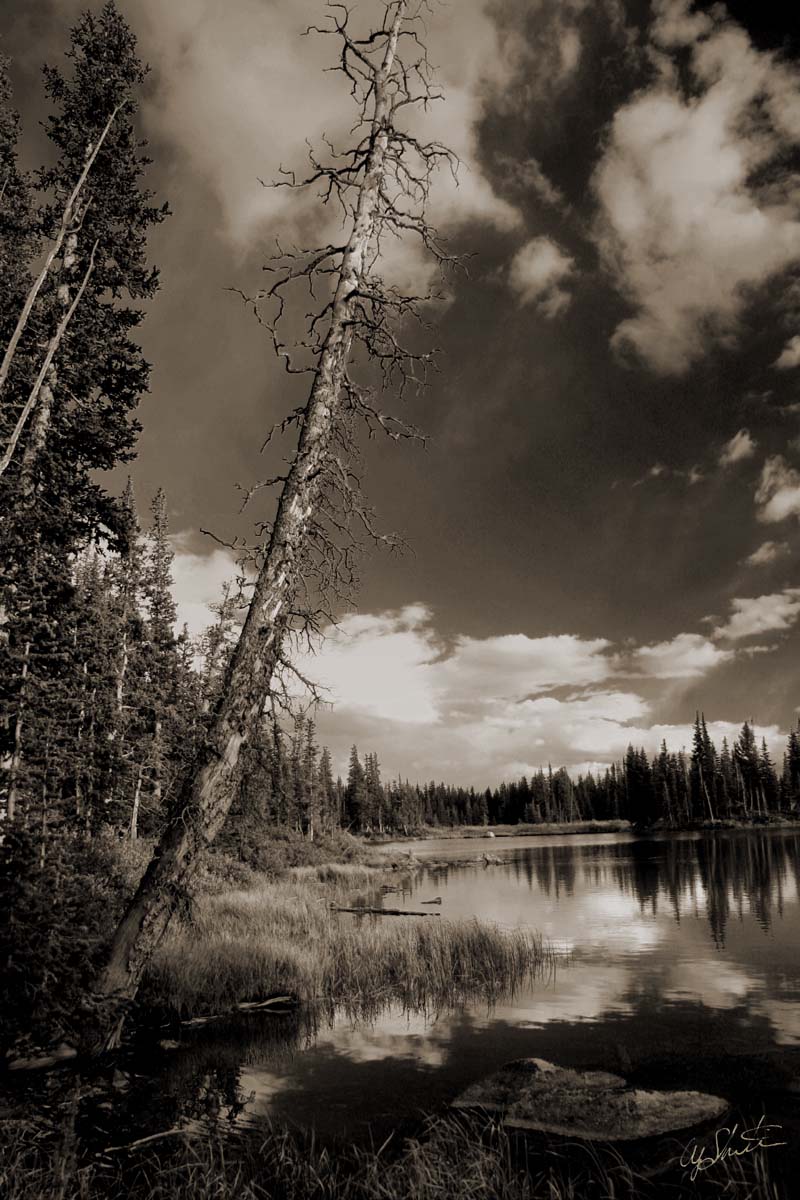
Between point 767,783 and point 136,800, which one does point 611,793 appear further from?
point 136,800

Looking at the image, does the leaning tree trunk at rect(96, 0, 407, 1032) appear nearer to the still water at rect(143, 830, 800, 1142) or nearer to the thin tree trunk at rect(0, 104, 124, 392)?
the still water at rect(143, 830, 800, 1142)

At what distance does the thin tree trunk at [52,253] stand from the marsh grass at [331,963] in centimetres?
1113

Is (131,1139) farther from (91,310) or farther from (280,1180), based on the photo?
(91,310)

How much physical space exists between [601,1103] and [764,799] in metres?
114

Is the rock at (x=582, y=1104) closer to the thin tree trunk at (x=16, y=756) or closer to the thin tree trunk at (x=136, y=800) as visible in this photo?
the thin tree trunk at (x=16, y=756)

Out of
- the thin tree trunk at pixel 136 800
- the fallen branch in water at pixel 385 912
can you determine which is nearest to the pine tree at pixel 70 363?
the fallen branch in water at pixel 385 912

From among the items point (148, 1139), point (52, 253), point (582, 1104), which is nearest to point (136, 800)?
point (52, 253)

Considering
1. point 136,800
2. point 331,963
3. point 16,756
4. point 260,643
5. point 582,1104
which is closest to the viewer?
point 582,1104

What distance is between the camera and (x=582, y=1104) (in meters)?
7.74

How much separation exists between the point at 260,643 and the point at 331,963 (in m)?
10.1

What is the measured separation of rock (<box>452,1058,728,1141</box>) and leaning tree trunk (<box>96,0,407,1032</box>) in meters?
4.15

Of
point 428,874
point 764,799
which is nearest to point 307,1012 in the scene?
point 428,874

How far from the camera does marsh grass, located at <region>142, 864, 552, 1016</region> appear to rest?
1301 centimetres

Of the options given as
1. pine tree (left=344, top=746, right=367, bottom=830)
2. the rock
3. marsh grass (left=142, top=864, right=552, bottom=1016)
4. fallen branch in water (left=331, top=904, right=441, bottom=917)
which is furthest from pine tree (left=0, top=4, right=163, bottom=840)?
pine tree (left=344, top=746, right=367, bottom=830)
